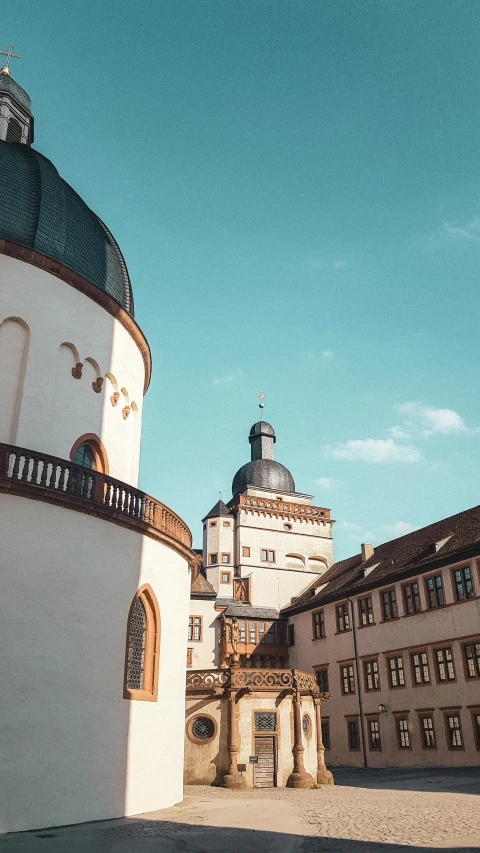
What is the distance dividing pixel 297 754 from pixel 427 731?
33.6ft

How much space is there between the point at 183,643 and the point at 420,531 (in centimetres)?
2436

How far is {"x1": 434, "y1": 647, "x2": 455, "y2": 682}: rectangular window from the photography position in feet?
98.7

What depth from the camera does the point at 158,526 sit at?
15555mm

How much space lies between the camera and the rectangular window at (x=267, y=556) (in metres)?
49.7

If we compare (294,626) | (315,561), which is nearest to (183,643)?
(294,626)

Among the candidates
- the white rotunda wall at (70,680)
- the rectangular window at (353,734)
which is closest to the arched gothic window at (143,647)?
the white rotunda wall at (70,680)

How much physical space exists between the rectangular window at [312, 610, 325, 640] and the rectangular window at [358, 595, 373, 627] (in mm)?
4145

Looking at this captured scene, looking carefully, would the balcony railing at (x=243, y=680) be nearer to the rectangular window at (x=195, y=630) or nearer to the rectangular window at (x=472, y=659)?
the rectangular window at (x=472, y=659)

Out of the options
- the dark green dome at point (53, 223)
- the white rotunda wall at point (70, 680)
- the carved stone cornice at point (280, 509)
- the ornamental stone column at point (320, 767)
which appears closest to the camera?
the white rotunda wall at point (70, 680)

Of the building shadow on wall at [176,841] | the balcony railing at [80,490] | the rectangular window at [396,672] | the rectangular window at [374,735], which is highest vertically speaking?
the balcony railing at [80,490]

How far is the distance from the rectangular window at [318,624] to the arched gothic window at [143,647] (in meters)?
26.7

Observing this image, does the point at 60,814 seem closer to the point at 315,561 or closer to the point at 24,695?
the point at 24,695

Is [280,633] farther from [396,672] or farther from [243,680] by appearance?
[243,680]

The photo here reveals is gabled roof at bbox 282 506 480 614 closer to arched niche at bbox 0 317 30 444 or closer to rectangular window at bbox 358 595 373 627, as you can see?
rectangular window at bbox 358 595 373 627
